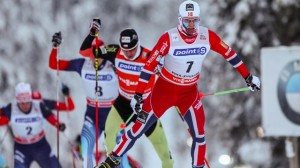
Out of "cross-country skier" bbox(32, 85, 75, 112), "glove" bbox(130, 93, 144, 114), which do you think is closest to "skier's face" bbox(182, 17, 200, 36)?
"glove" bbox(130, 93, 144, 114)

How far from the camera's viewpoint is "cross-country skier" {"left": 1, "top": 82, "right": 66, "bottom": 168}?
1386 cm

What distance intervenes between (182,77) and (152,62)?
523mm

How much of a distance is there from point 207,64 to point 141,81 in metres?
17.7

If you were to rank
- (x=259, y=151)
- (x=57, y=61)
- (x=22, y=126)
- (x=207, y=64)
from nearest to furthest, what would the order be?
1. (x=57, y=61)
2. (x=22, y=126)
3. (x=259, y=151)
4. (x=207, y=64)

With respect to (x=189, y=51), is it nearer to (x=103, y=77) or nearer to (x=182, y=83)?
(x=182, y=83)

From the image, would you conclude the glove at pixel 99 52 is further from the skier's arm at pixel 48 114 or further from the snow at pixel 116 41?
the snow at pixel 116 41

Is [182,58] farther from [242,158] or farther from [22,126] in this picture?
[242,158]

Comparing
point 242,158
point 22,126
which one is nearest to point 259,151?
point 242,158

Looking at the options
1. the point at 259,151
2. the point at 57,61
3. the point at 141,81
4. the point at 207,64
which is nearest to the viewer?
the point at 141,81

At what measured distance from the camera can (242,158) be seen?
26.4 meters

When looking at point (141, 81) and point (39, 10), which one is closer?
point (141, 81)

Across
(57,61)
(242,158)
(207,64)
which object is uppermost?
(57,61)

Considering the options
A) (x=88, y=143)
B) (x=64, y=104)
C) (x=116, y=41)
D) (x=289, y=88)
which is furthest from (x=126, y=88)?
(x=116, y=41)

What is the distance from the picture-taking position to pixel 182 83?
35.1 feet
